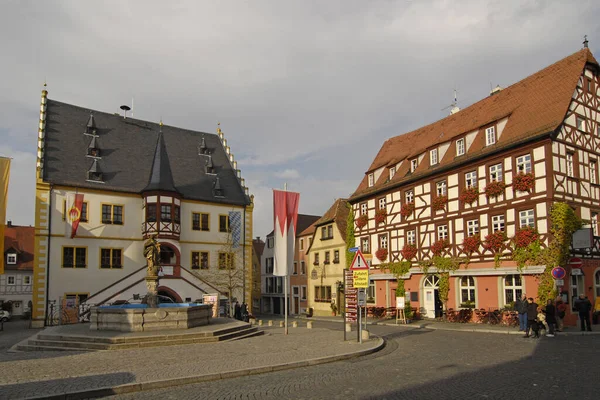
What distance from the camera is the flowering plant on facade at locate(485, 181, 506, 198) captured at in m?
26.9

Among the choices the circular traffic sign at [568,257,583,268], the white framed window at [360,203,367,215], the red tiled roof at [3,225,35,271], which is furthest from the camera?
the red tiled roof at [3,225,35,271]

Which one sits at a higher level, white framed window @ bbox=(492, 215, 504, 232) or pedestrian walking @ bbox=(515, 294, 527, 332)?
white framed window @ bbox=(492, 215, 504, 232)

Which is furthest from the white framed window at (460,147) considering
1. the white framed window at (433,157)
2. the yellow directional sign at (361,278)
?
the yellow directional sign at (361,278)

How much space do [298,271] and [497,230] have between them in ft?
98.0

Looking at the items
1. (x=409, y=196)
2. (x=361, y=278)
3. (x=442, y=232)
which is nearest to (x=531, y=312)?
(x=361, y=278)

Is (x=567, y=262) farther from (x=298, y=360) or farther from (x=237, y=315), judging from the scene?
(x=237, y=315)

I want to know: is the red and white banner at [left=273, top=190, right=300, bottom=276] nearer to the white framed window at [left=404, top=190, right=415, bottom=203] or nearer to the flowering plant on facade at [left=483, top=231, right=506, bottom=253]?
the flowering plant on facade at [left=483, top=231, right=506, bottom=253]

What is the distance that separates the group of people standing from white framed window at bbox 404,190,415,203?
1235cm

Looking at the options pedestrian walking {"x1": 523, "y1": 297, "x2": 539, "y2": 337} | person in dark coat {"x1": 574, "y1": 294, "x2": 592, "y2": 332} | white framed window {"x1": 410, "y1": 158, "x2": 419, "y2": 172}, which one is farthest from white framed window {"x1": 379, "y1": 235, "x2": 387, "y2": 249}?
pedestrian walking {"x1": 523, "y1": 297, "x2": 539, "y2": 337}

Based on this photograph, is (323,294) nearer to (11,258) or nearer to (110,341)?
(110,341)

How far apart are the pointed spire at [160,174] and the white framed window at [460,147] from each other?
20441 millimetres

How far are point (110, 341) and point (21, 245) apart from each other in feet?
152

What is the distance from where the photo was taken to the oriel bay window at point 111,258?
3650cm

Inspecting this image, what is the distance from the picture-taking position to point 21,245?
5581 cm
